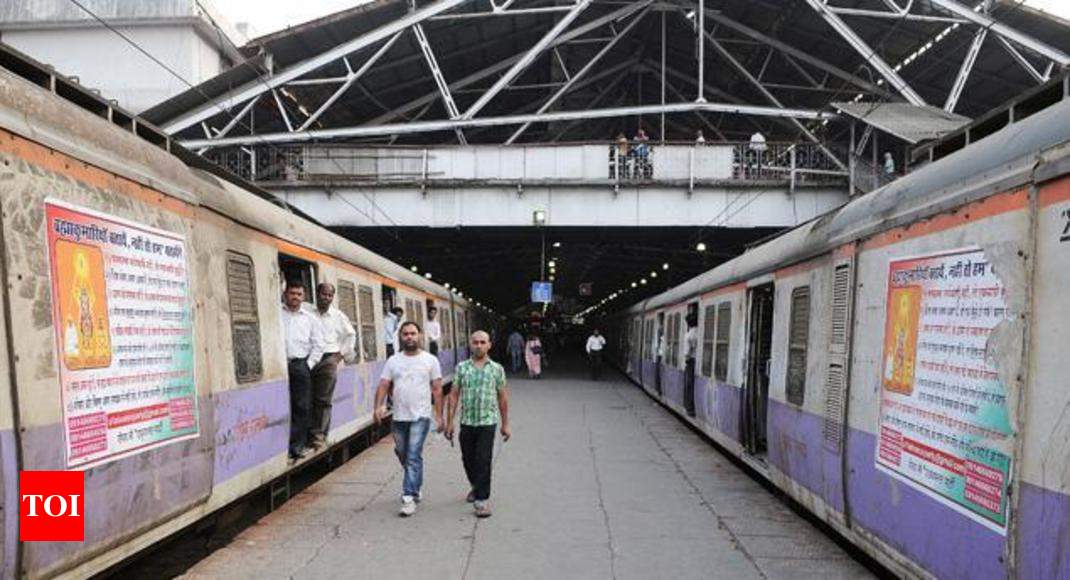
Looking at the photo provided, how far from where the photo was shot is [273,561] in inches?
240

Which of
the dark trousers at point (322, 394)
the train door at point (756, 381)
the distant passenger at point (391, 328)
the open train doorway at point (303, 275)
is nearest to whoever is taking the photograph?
the dark trousers at point (322, 394)

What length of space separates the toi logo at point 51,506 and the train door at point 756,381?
7123 mm

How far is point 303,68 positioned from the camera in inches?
961

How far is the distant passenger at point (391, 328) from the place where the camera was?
13.3 meters

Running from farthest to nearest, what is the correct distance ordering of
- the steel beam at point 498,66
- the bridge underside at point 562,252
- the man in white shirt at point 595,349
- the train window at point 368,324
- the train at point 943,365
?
1. the steel beam at point 498,66
2. the man in white shirt at point 595,349
3. the bridge underside at point 562,252
4. the train window at point 368,324
5. the train at point 943,365

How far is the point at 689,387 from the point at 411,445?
7.69m

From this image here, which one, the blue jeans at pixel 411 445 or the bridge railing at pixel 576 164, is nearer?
the blue jeans at pixel 411 445

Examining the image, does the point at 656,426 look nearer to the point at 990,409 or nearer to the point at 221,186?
the point at 221,186

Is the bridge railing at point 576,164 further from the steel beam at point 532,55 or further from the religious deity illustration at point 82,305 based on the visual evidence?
the religious deity illustration at point 82,305

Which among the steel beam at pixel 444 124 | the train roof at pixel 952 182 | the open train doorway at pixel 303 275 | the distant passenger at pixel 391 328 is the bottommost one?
the distant passenger at pixel 391 328

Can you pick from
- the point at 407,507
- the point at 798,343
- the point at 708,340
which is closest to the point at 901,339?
the point at 798,343

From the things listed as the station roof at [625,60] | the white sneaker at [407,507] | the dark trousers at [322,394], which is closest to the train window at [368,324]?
the dark trousers at [322,394]

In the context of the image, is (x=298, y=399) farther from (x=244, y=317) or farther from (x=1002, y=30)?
(x=1002, y=30)

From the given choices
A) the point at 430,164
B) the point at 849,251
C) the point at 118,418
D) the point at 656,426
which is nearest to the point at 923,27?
the point at 430,164
